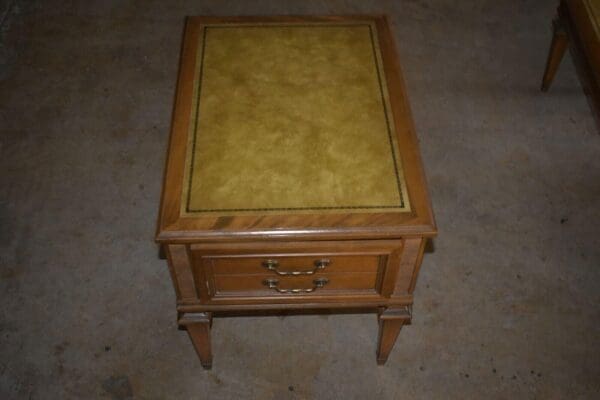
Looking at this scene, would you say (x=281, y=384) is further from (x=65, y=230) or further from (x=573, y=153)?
(x=573, y=153)

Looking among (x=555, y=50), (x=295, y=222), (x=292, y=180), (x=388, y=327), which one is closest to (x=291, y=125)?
(x=292, y=180)

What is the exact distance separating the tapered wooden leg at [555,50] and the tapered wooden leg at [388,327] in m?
1.48

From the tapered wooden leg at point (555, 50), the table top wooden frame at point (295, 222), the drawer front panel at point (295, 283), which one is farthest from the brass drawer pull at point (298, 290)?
the tapered wooden leg at point (555, 50)

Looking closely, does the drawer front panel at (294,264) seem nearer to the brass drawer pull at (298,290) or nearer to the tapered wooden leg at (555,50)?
the brass drawer pull at (298,290)

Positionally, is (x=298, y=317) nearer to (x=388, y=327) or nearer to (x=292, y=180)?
(x=388, y=327)

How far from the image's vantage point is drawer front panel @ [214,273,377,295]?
1728mm

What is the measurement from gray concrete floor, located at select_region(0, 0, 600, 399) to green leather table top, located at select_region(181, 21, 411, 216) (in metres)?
0.75

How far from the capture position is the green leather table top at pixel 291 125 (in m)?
1.62

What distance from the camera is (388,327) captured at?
1925 millimetres

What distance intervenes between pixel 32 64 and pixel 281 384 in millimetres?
2065

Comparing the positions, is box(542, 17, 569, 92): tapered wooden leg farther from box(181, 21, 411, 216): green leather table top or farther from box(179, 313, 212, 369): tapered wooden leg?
box(179, 313, 212, 369): tapered wooden leg

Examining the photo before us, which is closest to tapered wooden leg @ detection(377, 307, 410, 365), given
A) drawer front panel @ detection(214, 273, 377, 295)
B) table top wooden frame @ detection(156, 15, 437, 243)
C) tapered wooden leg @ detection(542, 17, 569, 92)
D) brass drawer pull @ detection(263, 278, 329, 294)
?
drawer front panel @ detection(214, 273, 377, 295)

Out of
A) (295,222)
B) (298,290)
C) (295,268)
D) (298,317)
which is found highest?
(295,222)

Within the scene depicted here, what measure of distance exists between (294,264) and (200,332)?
1.45 ft
